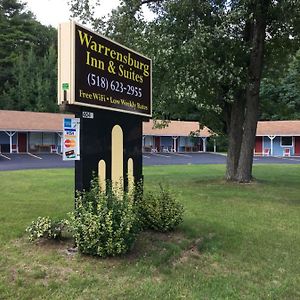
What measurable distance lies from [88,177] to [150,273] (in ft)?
5.85

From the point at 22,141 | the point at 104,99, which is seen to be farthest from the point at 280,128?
the point at 104,99

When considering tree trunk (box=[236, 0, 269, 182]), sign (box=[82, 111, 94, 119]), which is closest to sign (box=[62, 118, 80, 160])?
sign (box=[82, 111, 94, 119])

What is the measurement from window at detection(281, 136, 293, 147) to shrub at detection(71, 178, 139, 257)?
47.7 metres

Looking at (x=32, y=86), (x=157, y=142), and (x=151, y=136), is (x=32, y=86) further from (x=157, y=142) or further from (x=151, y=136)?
(x=157, y=142)

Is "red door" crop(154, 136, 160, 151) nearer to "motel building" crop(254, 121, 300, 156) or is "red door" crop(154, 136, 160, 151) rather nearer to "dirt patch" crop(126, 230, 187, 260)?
"motel building" crop(254, 121, 300, 156)

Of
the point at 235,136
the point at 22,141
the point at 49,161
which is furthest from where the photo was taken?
the point at 22,141

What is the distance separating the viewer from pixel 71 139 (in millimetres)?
6398

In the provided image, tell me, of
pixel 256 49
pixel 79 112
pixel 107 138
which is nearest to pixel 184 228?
pixel 107 138

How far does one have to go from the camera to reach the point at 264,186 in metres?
16.4

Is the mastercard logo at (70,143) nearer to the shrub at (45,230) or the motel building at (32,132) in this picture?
the shrub at (45,230)

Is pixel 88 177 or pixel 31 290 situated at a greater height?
pixel 88 177

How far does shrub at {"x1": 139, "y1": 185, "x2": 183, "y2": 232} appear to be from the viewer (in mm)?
7312

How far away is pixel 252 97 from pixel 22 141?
103 feet

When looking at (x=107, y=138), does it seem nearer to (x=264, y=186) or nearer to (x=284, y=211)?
(x=284, y=211)
